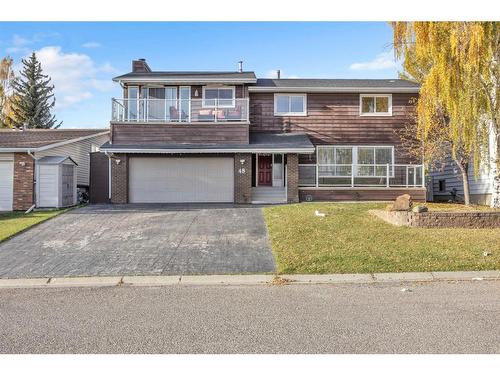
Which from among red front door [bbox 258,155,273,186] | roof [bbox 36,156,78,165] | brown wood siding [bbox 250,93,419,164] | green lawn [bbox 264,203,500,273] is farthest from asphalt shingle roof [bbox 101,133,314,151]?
green lawn [bbox 264,203,500,273]

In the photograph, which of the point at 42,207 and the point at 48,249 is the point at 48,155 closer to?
the point at 42,207

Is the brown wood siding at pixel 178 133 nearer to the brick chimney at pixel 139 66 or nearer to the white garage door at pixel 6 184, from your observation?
the white garage door at pixel 6 184

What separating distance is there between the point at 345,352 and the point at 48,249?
9168 millimetres

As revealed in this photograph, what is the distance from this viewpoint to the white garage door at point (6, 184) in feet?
60.2

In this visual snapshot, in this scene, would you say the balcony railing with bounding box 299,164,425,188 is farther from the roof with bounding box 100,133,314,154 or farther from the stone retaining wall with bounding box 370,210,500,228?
the stone retaining wall with bounding box 370,210,500,228

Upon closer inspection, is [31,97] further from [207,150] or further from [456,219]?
[456,219]

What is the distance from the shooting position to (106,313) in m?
6.29

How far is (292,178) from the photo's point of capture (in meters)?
19.5

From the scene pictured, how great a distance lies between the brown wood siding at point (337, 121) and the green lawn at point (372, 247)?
331 inches

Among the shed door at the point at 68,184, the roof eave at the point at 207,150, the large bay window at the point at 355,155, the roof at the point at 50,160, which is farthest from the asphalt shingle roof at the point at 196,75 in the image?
the large bay window at the point at 355,155

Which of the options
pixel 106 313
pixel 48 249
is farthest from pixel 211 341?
pixel 48 249

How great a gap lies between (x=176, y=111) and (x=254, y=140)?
12.7 feet

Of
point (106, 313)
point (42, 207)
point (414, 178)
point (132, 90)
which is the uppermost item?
point (132, 90)

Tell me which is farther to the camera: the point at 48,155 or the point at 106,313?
the point at 48,155
